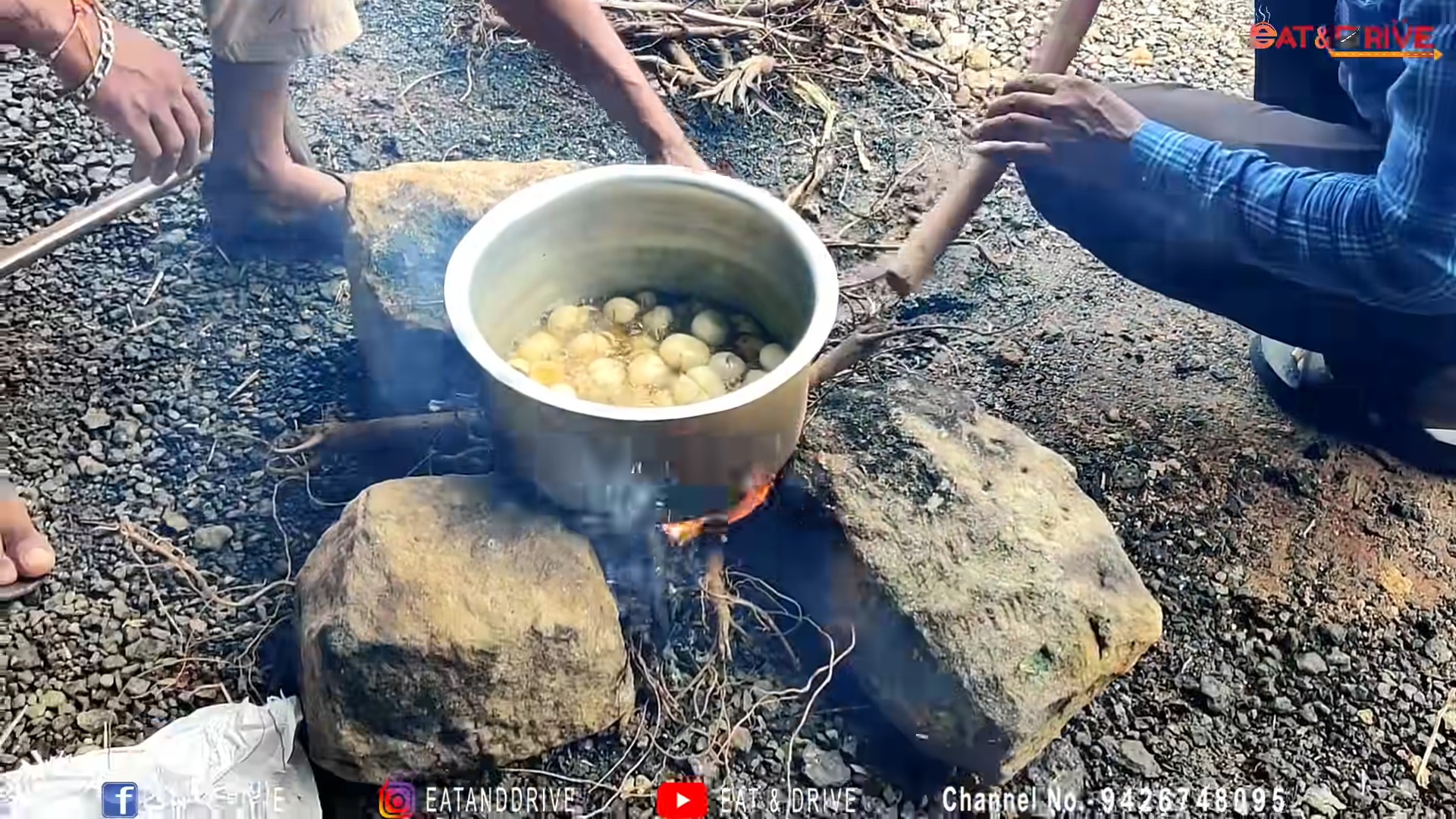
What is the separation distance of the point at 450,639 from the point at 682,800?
40 cm

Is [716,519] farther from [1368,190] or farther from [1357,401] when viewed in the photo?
[1357,401]

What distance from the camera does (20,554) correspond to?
1.71 meters

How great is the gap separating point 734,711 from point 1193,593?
29.3 inches

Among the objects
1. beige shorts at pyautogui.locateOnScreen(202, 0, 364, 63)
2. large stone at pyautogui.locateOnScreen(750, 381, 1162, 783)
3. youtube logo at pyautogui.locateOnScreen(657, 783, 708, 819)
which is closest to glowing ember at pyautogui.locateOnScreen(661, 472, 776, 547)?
large stone at pyautogui.locateOnScreen(750, 381, 1162, 783)

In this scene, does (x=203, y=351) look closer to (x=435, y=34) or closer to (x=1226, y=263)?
(x=435, y=34)

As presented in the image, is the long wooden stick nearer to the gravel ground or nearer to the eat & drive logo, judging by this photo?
the gravel ground

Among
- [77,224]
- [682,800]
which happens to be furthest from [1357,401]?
[77,224]

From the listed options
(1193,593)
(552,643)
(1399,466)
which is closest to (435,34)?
(552,643)

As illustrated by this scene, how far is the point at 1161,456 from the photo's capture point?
1996 mm

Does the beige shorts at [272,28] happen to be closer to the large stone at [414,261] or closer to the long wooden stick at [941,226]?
the large stone at [414,261]

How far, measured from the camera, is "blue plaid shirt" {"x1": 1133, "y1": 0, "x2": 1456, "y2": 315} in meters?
1.35

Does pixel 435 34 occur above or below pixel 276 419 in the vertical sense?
above

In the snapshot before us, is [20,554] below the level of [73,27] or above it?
below

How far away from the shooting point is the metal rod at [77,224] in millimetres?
1991
